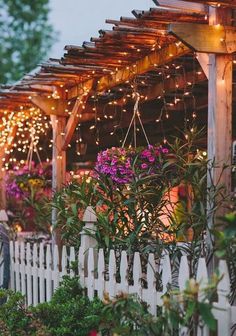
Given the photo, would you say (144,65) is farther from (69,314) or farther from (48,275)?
(69,314)

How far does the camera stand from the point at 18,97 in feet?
32.3

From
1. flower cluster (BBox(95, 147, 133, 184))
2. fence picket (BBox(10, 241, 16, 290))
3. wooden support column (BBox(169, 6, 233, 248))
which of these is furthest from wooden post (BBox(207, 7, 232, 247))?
fence picket (BBox(10, 241, 16, 290))

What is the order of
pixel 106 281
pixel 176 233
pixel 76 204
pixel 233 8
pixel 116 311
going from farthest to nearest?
1. pixel 76 204
2. pixel 106 281
3. pixel 176 233
4. pixel 233 8
5. pixel 116 311

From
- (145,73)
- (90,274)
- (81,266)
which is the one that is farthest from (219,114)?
(145,73)

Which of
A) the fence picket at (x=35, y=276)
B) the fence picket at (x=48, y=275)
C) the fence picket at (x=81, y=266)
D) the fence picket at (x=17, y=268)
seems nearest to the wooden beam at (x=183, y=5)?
the fence picket at (x=81, y=266)

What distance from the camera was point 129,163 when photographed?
276 inches

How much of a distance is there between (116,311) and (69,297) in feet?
8.13

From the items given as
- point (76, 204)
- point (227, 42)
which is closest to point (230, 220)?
point (227, 42)

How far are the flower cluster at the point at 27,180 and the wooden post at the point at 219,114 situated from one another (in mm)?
6704

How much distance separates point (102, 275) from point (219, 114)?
68.2 inches

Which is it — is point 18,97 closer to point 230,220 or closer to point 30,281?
point 30,281

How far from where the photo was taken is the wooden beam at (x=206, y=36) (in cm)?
546

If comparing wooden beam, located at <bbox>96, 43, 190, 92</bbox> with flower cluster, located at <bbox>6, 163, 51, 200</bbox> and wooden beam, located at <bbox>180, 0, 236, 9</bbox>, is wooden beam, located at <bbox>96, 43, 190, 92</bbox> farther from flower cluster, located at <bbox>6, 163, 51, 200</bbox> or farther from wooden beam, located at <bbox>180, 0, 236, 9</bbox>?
flower cluster, located at <bbox>6, 163, 51, 200</bbox>

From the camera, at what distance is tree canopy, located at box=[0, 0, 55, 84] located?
27.5 metres
